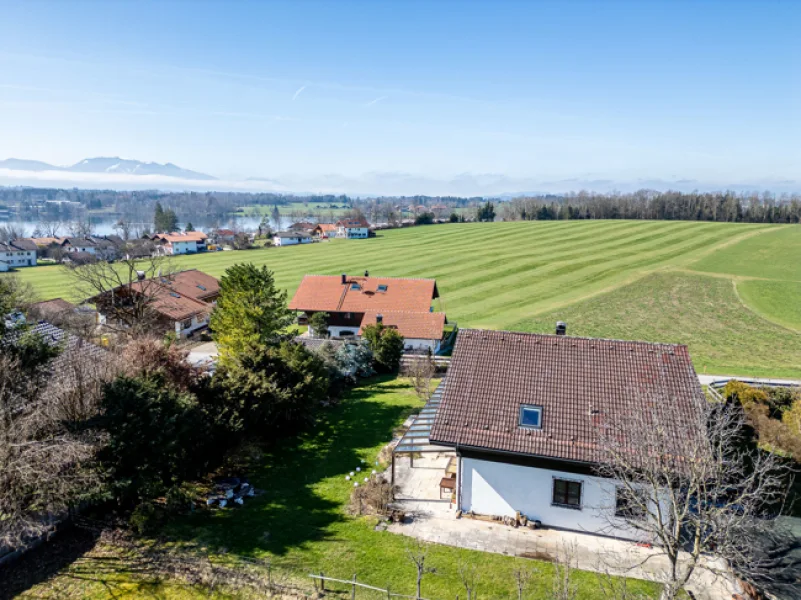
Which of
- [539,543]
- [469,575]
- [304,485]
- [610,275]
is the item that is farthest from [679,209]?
[469,575]

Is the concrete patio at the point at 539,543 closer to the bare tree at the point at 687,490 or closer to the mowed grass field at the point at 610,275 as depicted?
the bare tree at the point at 687,490

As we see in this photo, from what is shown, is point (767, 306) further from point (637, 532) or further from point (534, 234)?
point (534, 234)

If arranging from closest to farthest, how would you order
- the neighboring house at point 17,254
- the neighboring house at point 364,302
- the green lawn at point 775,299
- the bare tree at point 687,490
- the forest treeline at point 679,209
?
the bare tree at point 687,490 < the neighboring house at point 364,302 < the green lawn at point 775,299 < the neighboring house at point 17,254 < the forest treeline at point 679,209

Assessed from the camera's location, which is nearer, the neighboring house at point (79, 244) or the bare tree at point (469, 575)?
the bare tree at point (469, 575)

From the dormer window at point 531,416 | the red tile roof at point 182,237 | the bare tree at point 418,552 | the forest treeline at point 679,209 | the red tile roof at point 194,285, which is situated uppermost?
the forest treeline at point 679,209

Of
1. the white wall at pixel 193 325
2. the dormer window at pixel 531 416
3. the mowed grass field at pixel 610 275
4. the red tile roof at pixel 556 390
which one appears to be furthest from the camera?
the mowed grass field at pixel 610 275

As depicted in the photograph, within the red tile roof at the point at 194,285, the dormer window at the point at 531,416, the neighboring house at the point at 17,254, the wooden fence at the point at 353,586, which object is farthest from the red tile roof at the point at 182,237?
the wooden fence at the point at 353,586

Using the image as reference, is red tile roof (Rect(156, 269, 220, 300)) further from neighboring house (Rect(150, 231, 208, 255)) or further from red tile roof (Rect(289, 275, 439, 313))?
neighboring house (Rect(150, 231, 208, 255))

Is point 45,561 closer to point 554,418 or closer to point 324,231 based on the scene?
point 554,418
